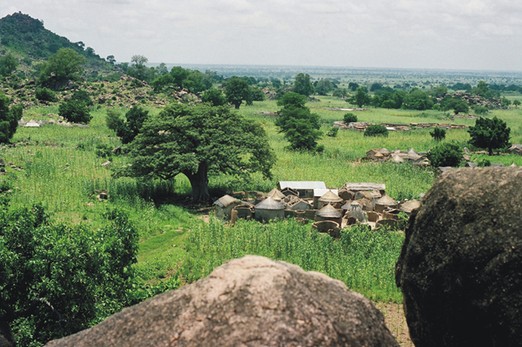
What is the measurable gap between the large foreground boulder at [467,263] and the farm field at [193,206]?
7.18m

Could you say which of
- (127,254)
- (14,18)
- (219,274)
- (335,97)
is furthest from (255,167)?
(14,18)

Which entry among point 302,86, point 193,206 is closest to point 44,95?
point 193,206

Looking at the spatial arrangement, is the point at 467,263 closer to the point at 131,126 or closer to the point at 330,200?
the point at 330,200

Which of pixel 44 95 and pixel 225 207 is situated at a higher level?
pixel 44 95

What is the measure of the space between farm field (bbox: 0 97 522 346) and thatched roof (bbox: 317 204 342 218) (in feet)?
4.37

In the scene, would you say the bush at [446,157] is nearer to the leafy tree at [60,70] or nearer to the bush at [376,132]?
the bush at [376,132]

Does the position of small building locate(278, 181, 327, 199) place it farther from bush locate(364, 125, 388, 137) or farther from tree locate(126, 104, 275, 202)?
bush locate(364, 125, 388, 137)

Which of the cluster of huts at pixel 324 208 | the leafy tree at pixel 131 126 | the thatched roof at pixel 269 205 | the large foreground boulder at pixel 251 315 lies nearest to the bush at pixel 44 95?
the leafy tree at pixel 131 126

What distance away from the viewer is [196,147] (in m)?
31.6

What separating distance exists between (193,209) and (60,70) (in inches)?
2828

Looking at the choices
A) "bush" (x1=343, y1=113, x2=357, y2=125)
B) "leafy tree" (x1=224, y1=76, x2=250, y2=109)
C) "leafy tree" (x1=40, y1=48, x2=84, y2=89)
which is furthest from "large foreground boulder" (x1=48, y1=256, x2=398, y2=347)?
"leafy tree" (x1=224, y1=76, x2=250, y2=109)

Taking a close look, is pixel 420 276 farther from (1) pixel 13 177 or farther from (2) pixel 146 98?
(2) pixel 146 98

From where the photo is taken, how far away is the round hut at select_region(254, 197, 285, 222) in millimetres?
28109

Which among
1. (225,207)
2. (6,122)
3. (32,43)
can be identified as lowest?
(225,207)
